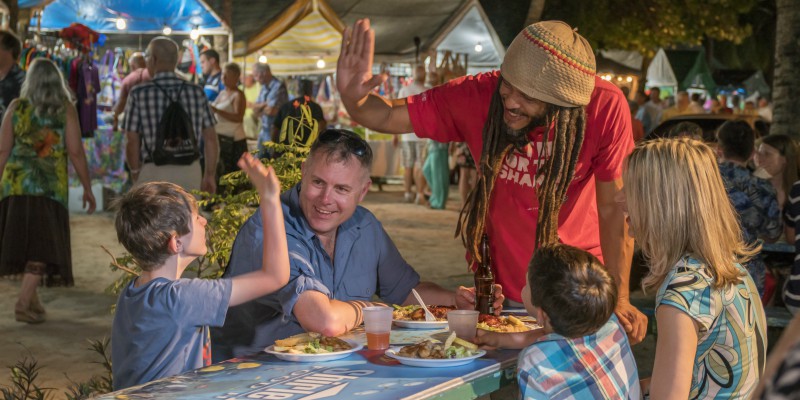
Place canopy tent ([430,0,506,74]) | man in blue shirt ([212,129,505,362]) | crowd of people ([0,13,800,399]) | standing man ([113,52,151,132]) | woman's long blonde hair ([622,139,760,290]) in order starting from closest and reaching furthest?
1. crowd of people ([0,13,800,399])
2. woman's long blonde hair ([622,139,760,290])
3. man in blue shirt ([212,129,505,362])
4. standing man ([113,52,151,132])
5. canopy tent ([430,0,506,74])

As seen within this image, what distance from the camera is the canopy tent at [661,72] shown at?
37.2 metres

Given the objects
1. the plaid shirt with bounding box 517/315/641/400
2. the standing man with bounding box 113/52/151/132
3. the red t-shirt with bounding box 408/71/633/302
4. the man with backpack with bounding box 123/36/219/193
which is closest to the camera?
the plaid shirt with bounding box 517/315/641/400

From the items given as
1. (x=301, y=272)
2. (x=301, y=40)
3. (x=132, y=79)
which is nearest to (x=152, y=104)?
(x=132, y=79)

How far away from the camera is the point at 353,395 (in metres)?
2.91

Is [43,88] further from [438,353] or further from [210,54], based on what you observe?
[210,54]

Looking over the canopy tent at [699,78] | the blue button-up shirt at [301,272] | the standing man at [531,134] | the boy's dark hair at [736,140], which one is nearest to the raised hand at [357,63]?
the standing man at [531,134]

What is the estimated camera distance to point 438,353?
3.30m

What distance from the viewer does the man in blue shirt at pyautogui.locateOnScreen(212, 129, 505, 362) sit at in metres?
3.68

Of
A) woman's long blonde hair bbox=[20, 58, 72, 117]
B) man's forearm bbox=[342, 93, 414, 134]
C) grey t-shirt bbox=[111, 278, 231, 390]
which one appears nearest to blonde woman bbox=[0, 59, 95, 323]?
woman's long blonde hair bbox=[20, 58, 72, 117]

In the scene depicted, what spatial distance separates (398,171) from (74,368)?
14556 mm

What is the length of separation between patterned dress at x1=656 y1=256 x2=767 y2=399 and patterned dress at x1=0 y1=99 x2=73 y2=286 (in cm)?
606

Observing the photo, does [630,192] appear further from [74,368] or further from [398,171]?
[398,171]

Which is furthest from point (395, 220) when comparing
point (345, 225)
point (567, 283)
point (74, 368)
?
point (567, 283)

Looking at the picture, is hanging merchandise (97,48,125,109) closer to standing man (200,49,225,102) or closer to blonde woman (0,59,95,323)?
standing man (200,49,225,102)
